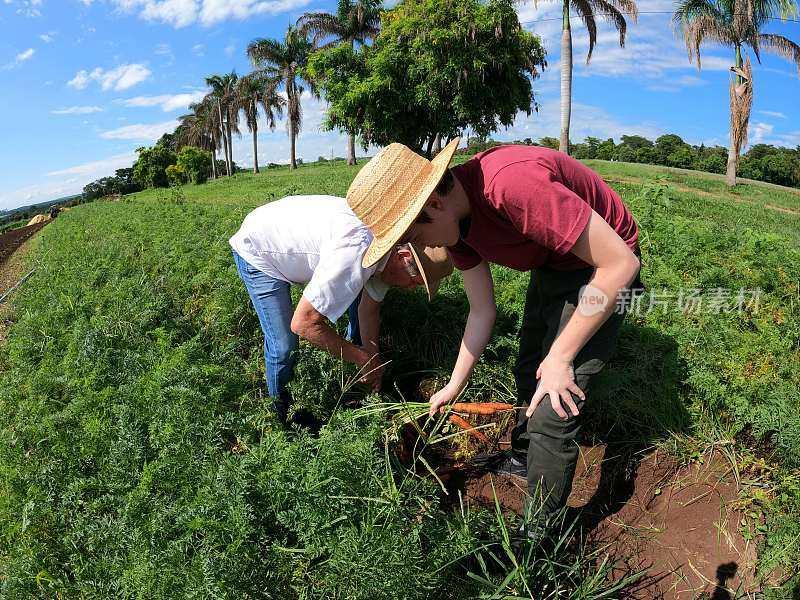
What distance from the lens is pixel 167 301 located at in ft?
15.2

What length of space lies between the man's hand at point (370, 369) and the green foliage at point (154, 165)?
40796 millimetres

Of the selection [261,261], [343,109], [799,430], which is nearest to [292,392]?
[261,261]

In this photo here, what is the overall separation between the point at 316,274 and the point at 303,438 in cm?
72

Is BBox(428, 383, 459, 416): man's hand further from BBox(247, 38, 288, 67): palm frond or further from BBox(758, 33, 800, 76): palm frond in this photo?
BBox(247, 38, 288, 67): palm frond

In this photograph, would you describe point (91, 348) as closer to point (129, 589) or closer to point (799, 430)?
point (129, 589)

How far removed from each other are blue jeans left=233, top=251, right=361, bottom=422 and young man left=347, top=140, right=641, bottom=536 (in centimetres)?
95

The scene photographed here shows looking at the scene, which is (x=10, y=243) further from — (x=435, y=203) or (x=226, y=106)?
(x=226, y=106)

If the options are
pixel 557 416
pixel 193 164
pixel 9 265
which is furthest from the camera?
pixel 193 164

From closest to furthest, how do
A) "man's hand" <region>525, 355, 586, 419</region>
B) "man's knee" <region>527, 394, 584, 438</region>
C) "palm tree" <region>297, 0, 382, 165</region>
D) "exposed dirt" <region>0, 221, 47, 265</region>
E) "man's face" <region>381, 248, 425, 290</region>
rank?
1. "man's hand" <region>525, 355, 586, 419</region>
2. "man's knee" <region>527, 394, 584, 438</region>
3. "man's face" <region>381, 248, 425, 290</region>
4. "exposed dirt" <region>0, 221, 47, 265</region>
5. "palm tree" <region>297, 0, 382, 165</region>

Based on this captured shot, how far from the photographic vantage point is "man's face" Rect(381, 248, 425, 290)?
8.37 ft

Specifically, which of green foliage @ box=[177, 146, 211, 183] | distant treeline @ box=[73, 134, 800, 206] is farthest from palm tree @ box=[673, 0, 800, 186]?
green foliage @ box=[177, 146, 211, 183]

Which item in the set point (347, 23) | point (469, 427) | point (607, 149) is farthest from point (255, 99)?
point (469, 427)

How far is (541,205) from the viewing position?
1.57 metres

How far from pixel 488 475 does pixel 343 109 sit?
17.7 m
